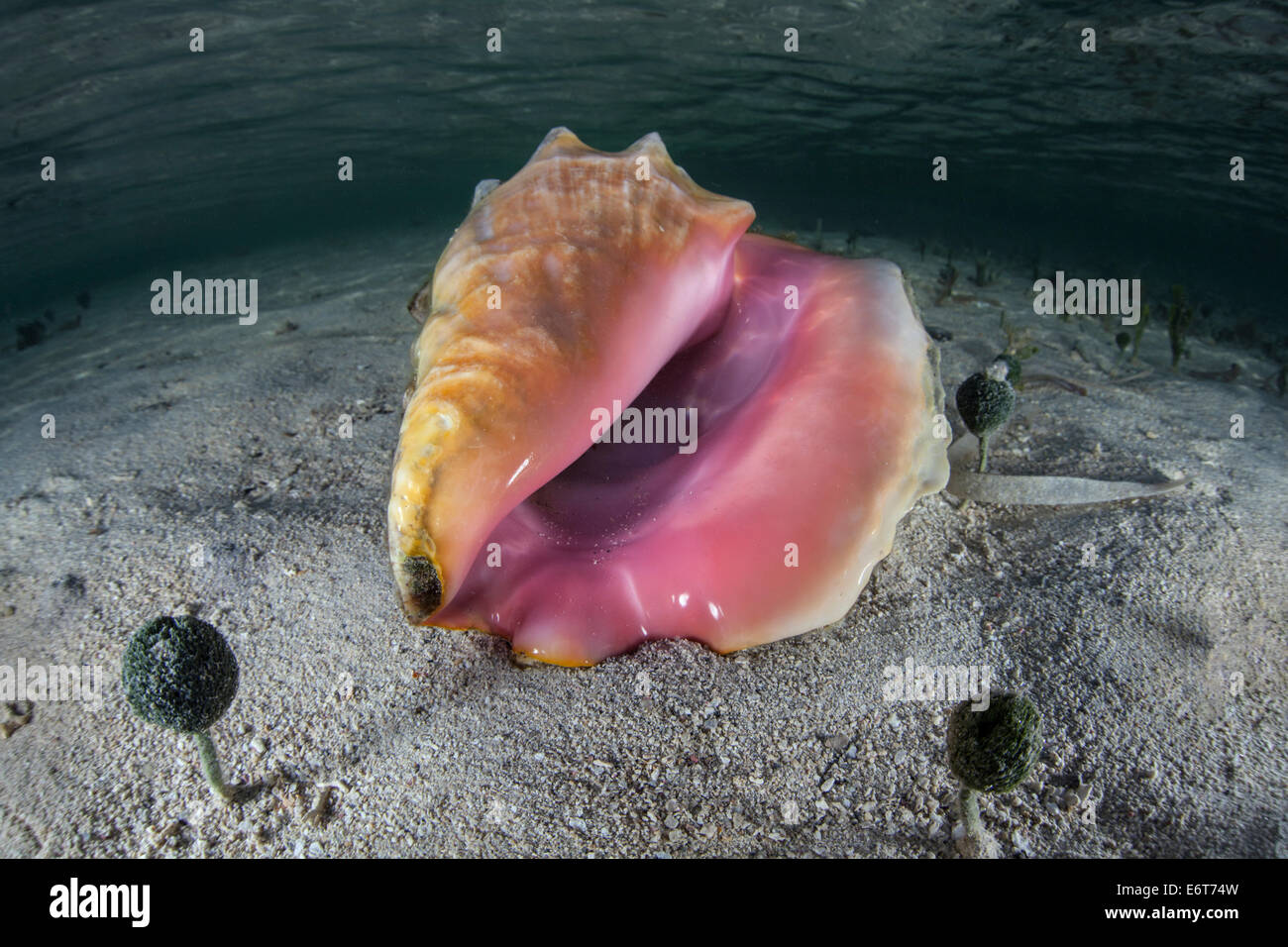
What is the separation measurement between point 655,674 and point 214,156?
23687 mm

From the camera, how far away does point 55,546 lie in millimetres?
1899

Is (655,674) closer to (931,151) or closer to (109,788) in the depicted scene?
(109,788)

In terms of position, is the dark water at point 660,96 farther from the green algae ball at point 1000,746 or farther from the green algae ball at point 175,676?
the green algae ball at point 1000,746

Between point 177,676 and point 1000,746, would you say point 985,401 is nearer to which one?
point 1000,746

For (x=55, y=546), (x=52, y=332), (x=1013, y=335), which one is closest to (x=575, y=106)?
(x=52, y=332)

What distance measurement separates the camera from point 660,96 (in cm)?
1717

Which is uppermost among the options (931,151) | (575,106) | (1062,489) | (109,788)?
(575,106)

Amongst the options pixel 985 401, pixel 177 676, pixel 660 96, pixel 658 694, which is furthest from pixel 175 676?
pixel 660 96

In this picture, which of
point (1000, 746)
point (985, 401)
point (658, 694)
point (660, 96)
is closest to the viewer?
point (1000, 746)

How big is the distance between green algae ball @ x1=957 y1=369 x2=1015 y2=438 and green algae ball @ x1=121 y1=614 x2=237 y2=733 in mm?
1886

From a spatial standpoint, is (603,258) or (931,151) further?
(931,151)

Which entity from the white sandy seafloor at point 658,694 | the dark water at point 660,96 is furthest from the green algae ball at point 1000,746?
the dark water at point 660,96

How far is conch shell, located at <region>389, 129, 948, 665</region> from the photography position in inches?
44.1

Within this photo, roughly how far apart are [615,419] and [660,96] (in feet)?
61.0
